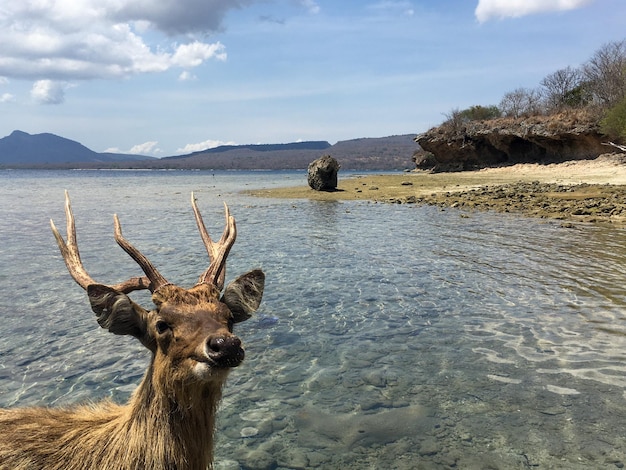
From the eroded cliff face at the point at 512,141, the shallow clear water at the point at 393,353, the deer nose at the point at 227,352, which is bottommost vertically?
the shallow clear water at the point at 393,353

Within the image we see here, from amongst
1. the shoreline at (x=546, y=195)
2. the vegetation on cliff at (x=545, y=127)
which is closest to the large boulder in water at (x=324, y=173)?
the shoreline at (x=546, y=195)

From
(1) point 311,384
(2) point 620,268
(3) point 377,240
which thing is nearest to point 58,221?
(3) point 377,240

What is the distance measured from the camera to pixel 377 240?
16641mm

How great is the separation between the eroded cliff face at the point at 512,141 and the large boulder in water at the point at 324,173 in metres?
23.8

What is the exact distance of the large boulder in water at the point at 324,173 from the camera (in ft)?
120

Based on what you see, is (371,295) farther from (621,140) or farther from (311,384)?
A: (621,140)

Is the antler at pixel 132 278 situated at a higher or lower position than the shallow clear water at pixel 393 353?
higher

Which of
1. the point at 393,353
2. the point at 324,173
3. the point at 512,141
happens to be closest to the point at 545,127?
the point at 512,141

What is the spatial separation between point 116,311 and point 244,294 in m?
0.84

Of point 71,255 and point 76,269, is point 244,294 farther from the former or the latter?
point 71,255

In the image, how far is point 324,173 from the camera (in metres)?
36.7

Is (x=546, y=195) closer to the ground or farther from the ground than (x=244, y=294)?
closer to the ground

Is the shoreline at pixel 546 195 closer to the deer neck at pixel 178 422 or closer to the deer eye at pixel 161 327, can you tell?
the deer neck at pixel 178 422

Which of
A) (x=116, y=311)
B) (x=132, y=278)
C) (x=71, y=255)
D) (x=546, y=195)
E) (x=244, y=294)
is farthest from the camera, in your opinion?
(x=546, y=195)
